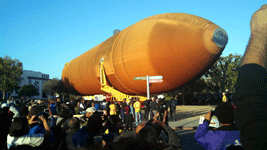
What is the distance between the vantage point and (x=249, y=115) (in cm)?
99

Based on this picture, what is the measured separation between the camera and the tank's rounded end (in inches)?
450

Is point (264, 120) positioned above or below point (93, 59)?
below

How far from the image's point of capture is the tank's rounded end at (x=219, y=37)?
11430 millimetres

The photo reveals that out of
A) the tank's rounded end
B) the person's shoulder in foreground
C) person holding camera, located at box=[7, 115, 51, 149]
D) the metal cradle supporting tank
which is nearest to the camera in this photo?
the person's shoulder in foreground

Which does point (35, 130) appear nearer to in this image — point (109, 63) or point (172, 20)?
point (172, 20)

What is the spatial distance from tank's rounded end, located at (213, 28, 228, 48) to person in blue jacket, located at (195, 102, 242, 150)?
9309 mm

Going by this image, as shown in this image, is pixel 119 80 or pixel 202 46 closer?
pixel 202 46

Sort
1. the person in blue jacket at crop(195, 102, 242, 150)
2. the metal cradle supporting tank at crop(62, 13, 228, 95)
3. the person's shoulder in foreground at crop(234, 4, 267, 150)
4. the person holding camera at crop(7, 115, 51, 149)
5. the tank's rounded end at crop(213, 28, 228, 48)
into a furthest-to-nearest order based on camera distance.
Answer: the metal cradle supporting tank at crop(62, 13, 228, 95) → the tank's rounded end at crop(213, 28, 228, 48) → the person holding camera at crop(7, 115, 51, 149) → the person in blue jacket at crop(195, 102, 242, 150) → the person's shoulder in foreground at crop(234, 4, 267, 150)

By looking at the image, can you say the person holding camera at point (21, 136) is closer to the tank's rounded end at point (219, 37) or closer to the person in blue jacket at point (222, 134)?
the person in blue jacket at point (222, 134)

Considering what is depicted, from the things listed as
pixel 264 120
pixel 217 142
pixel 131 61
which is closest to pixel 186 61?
pixel 131 61

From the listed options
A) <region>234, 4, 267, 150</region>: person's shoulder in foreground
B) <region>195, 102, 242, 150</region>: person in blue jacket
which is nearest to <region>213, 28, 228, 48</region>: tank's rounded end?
<region>195, 102, 242, 150</region>: person in blue jacket

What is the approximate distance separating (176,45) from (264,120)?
11.0 metres

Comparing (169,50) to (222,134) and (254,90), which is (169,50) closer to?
(222,134)

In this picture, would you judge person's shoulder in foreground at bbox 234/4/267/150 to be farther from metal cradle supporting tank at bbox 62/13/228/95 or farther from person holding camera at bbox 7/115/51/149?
metal cradle supporting tank at bbox 62/13/228/95
